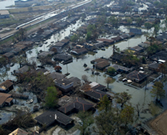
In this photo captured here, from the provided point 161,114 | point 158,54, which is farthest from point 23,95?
point 158,54

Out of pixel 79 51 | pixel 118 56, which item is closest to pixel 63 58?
pixel 79 51

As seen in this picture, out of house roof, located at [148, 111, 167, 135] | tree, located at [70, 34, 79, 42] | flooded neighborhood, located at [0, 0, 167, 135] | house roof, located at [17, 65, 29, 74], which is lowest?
house roof, located at [148, 111, 167, 135]

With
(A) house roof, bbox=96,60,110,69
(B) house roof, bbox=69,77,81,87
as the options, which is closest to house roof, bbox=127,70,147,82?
(A) house roof, bbox=96,60,110,69

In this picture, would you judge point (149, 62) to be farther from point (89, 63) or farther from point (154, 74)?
point (89, 63)

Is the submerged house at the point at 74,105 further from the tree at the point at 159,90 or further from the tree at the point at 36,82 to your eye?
the tree at the point at 159,90

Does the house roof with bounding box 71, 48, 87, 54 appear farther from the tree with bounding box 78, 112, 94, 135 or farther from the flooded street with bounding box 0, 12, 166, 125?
the tree with bounding box 78, 112, 94, 135

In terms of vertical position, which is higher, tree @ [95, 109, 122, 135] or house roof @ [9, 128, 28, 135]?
tree @ [95, 109, 122, 135]

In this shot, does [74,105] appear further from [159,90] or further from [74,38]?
[74,38]

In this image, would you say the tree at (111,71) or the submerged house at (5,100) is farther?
the tree at (111,71)

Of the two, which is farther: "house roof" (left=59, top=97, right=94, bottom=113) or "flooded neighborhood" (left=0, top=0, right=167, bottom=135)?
"house roof" (left=59, top=97, right=94, bottom=113)

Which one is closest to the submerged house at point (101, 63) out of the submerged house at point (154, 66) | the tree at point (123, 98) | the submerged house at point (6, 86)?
the submerged house at point (154, 66)
